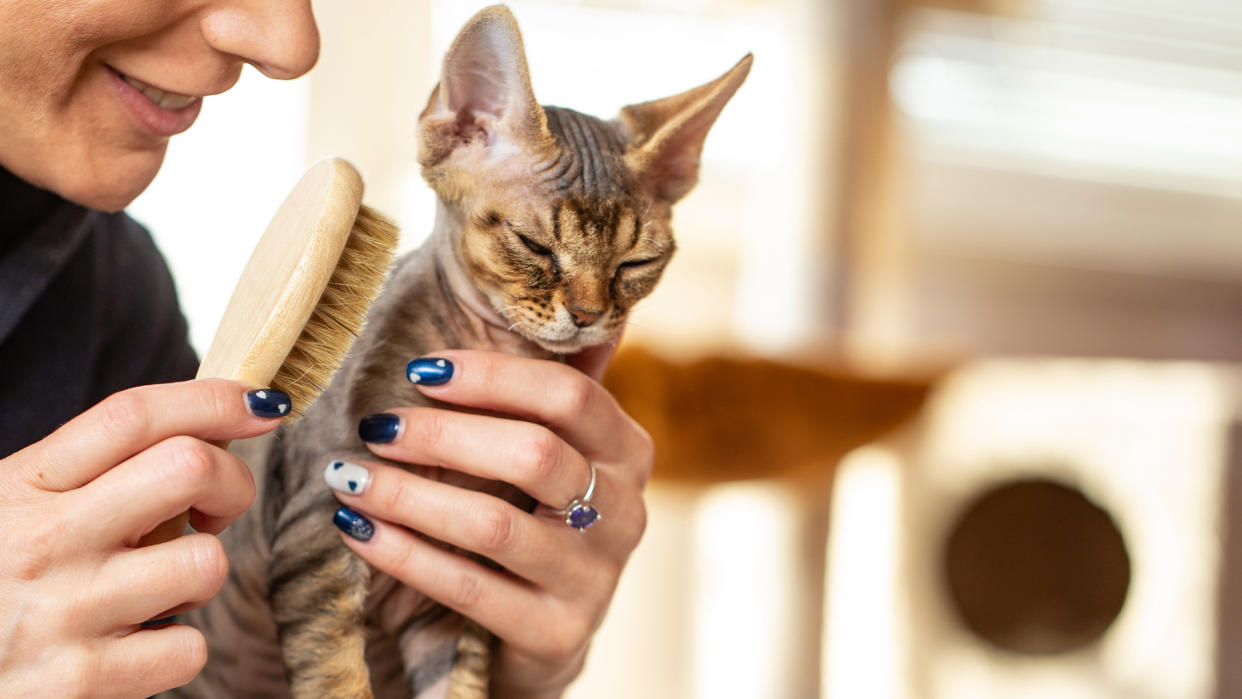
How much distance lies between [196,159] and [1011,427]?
2.68 meters

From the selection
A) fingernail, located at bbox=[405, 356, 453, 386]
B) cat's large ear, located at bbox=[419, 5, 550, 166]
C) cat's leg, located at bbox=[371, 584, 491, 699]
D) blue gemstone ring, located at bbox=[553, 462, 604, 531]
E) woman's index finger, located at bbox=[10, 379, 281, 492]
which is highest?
cat's large ear, located at bbox=[419, 5, 550, 166]

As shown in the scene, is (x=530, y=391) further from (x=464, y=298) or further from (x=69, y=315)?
(x=69, y=315)

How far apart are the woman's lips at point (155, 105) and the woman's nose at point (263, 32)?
0.08 m

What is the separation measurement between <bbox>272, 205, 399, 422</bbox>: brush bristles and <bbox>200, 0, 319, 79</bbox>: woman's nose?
0.16 meters

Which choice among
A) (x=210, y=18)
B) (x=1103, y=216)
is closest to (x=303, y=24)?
(x=210, y=18)

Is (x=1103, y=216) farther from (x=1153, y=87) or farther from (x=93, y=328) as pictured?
(x=93, y=328)

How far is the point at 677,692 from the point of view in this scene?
9.90 feet

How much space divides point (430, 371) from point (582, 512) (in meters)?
0.17

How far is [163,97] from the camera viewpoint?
775mm

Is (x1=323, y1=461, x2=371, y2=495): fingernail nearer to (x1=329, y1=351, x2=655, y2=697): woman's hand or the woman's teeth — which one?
(x1=329, y1=351, x2=655, y2=697): woman's hand

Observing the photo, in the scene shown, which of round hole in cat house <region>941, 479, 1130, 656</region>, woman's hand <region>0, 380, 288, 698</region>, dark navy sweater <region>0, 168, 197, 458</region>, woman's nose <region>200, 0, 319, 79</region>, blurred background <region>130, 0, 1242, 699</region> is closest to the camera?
woman's hand <region>0, 380, 288, 698</region>

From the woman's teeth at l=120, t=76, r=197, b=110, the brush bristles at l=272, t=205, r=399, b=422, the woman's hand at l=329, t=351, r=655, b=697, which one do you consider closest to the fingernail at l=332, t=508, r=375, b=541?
the woman's hand at l=329, t=351, r=655, b=697

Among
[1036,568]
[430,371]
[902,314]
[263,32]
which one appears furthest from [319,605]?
[902,314]

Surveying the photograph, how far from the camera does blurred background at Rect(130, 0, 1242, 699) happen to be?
7.57 ft
